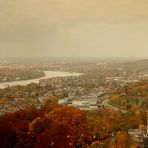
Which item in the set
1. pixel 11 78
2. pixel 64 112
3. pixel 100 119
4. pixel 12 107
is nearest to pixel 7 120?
pixel 64 112

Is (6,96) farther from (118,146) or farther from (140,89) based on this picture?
(118,146)

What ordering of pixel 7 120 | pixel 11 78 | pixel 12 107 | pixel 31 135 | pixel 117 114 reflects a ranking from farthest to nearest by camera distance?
Result: 1. pixel 11 78
2. pixel 12 107
3. pixel 117 114
4. pixel 7 120
5. pixel 31 135

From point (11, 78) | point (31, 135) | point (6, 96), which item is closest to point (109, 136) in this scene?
point (31, 135)

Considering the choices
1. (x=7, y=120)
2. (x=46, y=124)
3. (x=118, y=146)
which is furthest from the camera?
(x=7, y=120)

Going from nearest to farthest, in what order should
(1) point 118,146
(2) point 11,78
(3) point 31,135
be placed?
(1) point 118,146
(3) point 31,135
(2) point 11,78

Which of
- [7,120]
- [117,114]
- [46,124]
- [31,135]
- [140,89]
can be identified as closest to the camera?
[31,135]

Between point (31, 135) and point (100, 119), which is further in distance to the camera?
point (100, 119)

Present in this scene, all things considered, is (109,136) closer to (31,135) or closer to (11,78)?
(31,135)

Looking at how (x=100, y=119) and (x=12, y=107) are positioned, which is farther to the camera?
(x=12, y=107)
